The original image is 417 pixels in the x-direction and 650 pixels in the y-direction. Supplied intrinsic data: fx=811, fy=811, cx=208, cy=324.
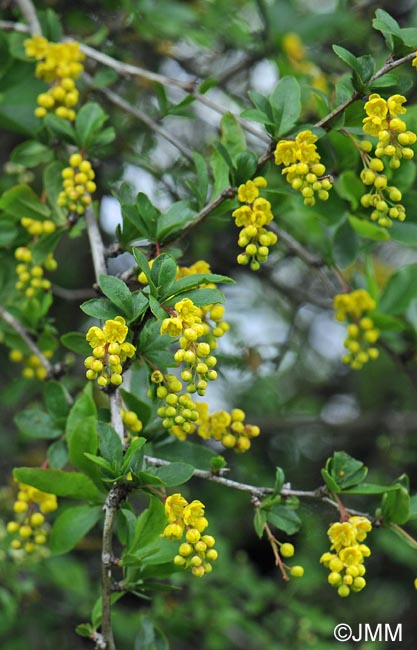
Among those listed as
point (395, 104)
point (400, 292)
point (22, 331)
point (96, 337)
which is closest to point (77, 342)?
point (96, 337)

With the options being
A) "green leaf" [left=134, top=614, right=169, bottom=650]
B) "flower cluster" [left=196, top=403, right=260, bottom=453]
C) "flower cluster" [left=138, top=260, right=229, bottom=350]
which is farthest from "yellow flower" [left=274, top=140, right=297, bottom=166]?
"green leaf" [left=134, top=614, right=169, bottom=650]

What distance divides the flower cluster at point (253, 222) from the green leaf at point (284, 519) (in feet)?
1.40

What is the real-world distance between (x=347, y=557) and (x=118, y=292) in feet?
1.81

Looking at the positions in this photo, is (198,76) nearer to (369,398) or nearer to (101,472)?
(369,398)

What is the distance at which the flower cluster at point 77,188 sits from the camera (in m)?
1.63

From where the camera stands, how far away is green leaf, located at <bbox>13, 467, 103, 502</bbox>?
140cm

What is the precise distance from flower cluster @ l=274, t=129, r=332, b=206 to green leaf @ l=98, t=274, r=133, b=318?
1.09 feet

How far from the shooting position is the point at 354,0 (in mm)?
3244

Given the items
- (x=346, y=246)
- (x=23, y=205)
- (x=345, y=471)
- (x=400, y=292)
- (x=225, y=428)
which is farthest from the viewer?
(x=400, y=292)

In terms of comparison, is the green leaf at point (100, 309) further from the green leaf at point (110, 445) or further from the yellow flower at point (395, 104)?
the yellow flower at point (395, 104)

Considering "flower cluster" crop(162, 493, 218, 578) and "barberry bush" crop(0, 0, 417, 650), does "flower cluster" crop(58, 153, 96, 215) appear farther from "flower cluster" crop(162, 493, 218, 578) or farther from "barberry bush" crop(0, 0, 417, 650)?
"flower cluster" crop(162, 493, 218, 578)

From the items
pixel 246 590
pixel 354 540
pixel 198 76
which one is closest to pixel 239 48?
pixel 198 76

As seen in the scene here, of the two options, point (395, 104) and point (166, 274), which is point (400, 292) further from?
point (166, 274)

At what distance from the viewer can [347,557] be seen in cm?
128
